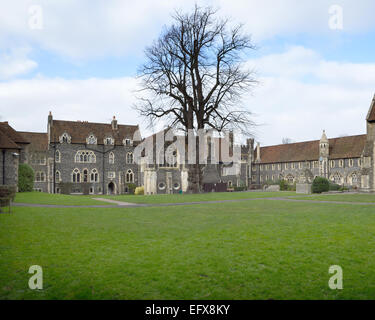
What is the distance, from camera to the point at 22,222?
13.0m

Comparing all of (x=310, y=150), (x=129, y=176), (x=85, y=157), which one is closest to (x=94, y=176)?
(x=85, y=157)

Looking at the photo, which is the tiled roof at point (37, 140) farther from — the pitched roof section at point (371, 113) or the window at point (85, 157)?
the pitched roof section at point (371, 113)

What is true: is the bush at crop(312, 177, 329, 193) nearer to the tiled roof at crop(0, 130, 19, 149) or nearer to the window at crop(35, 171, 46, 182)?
the tiled roof at crop(0, 130, 19, 149)

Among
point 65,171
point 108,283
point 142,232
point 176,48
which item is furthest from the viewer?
point 65,171

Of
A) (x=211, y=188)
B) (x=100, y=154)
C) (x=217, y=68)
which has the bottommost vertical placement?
(x=211, y=188)

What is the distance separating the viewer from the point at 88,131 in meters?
57.1

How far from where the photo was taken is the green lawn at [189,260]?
564 cm

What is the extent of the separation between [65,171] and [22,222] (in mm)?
43736

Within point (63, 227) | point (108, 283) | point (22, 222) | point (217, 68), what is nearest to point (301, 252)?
point (108, 283)

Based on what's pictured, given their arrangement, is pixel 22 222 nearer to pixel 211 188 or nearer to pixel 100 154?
pixel 100 154

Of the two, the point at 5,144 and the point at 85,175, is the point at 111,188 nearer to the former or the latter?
the point at 85,175

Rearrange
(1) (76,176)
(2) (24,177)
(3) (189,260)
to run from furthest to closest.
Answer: (1) (76,176)
(2) (24,177)
(3) (189,260)

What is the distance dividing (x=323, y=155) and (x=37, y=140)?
5521 centimetres

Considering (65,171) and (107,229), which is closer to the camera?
(107,229)
